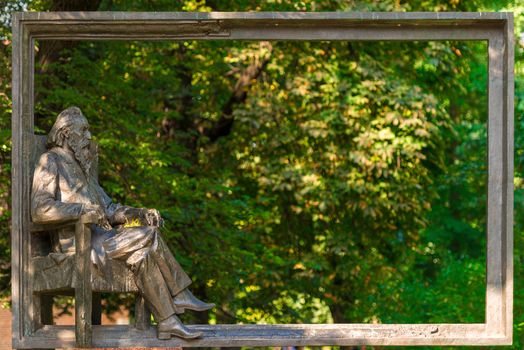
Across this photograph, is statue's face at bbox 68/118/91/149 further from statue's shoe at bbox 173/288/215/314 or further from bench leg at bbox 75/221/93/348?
statue's shoe at bbox 173/288/215/314

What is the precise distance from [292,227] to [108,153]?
4542mm

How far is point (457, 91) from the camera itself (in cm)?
1809

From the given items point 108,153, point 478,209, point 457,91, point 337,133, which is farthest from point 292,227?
point 478,209

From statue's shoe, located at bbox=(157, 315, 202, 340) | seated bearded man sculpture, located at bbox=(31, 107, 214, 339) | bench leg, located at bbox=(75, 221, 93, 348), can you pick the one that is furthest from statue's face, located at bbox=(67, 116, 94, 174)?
statue's shoe, located at bbox=(157, 315, 202, 340)

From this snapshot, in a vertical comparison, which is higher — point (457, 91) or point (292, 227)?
point (457, 91)

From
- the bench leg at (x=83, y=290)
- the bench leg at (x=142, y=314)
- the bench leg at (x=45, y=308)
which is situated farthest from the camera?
the bench leg at (x=45, y=308)

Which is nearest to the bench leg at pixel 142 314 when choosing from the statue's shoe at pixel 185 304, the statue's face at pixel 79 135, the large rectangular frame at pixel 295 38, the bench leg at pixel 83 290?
the large rectangular frame at pixel 295 38

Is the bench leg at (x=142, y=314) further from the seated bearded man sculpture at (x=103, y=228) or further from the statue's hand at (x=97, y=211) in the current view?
the statue's hand at (x=97, y=211)

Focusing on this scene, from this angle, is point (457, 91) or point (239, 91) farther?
point (457, 91)

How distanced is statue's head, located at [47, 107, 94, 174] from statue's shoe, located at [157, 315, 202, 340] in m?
1.20

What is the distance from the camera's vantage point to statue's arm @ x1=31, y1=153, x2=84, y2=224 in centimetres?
761

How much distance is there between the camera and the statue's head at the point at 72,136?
8070 mm

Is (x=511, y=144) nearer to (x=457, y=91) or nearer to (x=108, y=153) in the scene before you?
(x=108, y=153)

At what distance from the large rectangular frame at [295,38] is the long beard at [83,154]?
1.15 ft
